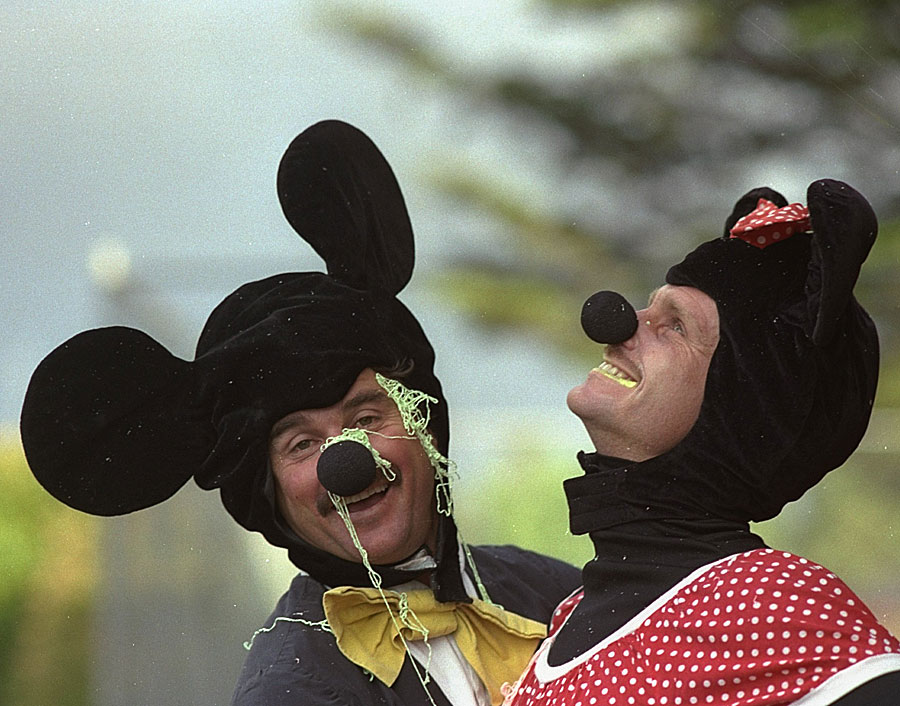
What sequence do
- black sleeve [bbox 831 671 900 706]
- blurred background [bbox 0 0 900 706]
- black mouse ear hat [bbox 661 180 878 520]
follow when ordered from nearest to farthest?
black sleeve [bbox 831 671 900 706]
black mouse ear hat [bbox 661 180 878 520]
blurred background [bbox 0 0 900 706]

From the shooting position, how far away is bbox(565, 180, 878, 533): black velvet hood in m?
1.05

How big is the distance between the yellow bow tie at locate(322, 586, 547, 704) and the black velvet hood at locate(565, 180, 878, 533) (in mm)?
248

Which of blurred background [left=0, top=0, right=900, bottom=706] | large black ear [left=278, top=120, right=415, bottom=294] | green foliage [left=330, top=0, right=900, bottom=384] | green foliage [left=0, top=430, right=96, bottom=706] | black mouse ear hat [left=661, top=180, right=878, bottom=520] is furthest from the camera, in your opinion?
green foliage [left=0, top=430, right=96, bottom=706]

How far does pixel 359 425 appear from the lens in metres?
1.25

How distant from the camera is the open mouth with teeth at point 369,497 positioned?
48.6 inches

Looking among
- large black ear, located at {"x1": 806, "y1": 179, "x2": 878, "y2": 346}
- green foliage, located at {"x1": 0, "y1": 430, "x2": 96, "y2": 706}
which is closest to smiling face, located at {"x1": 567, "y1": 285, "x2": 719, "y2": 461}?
large black ear, located at {"x1": 806, "y1": 179, "x2": 878, "y2": 346}

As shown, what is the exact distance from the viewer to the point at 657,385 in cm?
109

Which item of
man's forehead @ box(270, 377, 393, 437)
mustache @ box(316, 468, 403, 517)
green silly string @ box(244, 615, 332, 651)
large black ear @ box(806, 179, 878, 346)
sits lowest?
green silly string @ box(244, 615, 332, 651)

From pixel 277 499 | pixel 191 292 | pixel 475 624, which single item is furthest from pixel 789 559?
pixel 191 292

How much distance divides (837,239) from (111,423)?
28.7 inches

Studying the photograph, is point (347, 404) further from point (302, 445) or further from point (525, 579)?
point (525, 579)

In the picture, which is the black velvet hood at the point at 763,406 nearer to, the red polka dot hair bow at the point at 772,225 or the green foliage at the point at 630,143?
the red polka dot hair bow at the point at 772,225

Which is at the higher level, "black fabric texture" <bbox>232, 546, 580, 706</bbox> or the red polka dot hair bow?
the red polka dot hair bow

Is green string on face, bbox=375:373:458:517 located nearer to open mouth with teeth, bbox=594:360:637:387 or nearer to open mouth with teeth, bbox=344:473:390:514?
open mouth with teeth, bbox=344:473:390:514
